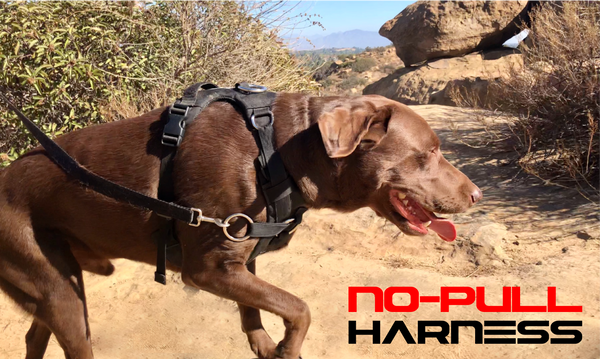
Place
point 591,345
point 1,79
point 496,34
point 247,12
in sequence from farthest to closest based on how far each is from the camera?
point 496,34 → point 247,12 → point 1,79 → point 591,345

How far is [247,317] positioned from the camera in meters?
3.25

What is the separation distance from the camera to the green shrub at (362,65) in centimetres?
3316

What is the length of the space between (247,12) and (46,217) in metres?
5.58

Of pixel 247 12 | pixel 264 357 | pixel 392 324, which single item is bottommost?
pixel 392 324

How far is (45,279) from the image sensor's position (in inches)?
115

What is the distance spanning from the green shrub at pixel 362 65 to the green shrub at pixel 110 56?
2568cm

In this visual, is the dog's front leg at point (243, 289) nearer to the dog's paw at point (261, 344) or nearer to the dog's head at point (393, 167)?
the dog's paw at point (261, 344)

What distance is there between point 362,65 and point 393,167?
103 ft

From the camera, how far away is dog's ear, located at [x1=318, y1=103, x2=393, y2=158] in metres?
2.61

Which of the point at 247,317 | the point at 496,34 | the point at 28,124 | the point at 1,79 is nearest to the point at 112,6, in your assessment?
the point at 1,79

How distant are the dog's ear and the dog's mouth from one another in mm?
332

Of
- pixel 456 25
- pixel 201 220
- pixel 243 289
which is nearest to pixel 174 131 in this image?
pixel 201 220

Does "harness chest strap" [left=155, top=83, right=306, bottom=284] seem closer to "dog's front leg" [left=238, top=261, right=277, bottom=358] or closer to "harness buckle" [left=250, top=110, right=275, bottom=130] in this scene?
"harness buckle" [left=250, top=110, right=275, bottom=130]

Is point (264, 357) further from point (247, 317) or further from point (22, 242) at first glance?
point (22, 242)
